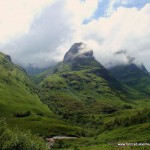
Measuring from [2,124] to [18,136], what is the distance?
7.23m

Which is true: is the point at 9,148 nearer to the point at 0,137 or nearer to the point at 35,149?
the point at 0,137

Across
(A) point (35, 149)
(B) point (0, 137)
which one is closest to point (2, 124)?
(B) point (0, 137)

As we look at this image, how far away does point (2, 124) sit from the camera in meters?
124

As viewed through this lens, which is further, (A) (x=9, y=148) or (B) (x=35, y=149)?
(B) (x=35, y=149)

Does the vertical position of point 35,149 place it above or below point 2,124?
below

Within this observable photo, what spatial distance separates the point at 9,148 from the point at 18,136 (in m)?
9.32

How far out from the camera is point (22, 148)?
124938mm

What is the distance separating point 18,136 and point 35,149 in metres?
8.03

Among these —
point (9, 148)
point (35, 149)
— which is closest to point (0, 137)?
point (9, 148)

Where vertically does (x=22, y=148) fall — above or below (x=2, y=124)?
below

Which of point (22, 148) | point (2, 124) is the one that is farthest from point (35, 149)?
point (2, 124)

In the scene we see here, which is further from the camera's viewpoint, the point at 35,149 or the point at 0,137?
the point at 35,149

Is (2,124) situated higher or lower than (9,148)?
higher

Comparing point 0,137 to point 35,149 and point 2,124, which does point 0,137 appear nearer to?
point 2,124
